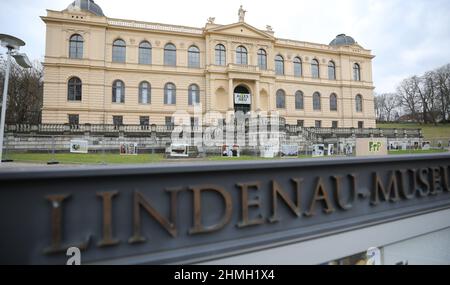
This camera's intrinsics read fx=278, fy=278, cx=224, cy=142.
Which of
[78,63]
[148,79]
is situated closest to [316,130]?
[148,79]

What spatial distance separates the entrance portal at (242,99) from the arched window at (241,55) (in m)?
3.65

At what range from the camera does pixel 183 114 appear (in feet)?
128

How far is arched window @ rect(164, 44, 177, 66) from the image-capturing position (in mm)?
39750

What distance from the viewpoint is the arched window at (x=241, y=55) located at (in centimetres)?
4072

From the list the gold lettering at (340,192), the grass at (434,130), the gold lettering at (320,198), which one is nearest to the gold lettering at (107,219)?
the gold lettering at (320,198)

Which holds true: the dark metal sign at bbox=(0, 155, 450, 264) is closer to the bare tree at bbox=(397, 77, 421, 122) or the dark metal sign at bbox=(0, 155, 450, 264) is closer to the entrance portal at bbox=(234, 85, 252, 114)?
the entrance portal at bbox=(234, 85, 252, 114)

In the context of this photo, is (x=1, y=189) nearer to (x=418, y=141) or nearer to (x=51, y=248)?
(x=51, y=248)

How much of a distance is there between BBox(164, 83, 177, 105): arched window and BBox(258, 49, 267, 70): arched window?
13471 mm

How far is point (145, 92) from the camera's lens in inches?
1519

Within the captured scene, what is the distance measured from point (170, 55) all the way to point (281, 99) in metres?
18.2

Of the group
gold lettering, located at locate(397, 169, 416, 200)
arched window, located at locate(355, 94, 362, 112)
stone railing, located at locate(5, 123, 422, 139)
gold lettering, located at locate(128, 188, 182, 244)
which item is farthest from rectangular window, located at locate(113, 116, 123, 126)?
arched window, located at locate(355, 94, 362, 112)

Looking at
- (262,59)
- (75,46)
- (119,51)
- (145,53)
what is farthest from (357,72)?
(75,46)

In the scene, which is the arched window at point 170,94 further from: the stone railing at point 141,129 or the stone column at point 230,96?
the stone railing at point 141,129
